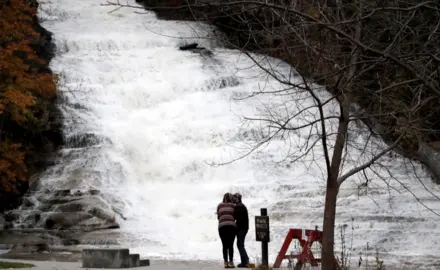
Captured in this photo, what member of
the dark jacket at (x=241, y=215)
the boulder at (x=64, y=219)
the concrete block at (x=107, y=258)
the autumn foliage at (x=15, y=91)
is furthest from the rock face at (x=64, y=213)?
the dark jacket at (x=241, y=215)

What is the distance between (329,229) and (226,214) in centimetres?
369

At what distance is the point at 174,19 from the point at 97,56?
27.7ft

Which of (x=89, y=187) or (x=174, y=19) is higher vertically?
(x=174, y=19)

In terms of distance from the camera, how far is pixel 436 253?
2106 cm

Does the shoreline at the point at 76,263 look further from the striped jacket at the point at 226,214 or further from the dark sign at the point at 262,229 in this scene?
the dark sign at the point at 262,229

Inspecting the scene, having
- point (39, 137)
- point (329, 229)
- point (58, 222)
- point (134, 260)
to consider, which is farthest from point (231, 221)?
point (39, 137)

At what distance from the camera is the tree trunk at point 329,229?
13578 millimetres

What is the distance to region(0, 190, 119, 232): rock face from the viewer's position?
25.4m

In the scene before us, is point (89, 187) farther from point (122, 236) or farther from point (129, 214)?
point (122, 236)

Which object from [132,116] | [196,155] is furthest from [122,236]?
[132,116]

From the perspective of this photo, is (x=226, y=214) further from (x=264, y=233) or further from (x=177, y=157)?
(x=177, y=157)

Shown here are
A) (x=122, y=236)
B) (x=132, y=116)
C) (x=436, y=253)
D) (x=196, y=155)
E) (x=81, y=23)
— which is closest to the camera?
(x=436, y=253)

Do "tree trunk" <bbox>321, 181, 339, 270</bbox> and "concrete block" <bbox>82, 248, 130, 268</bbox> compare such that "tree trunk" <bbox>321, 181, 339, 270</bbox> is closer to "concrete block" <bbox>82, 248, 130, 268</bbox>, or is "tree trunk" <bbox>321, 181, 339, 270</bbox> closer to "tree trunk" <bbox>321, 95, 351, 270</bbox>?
"tree trunk" <bbox>321, 95, 351, 270</bbox>

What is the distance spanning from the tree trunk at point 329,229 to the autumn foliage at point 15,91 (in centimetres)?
1542
